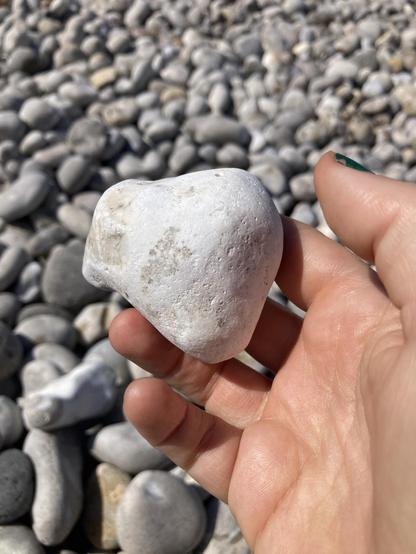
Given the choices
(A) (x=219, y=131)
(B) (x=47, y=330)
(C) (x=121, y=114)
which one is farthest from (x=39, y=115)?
(B) (x=47, y=330)

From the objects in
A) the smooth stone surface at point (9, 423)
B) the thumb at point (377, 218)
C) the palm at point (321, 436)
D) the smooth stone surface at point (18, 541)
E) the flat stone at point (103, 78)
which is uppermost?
the thumb at point (377, 218)

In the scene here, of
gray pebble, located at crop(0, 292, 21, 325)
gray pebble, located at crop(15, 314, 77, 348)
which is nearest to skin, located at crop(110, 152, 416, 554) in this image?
gray pebble, located at crop(15, 314, 77, 348)

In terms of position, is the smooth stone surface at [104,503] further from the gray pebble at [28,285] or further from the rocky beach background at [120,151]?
the gray pebble at [28,285]

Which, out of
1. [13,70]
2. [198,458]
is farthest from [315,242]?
[13,70]

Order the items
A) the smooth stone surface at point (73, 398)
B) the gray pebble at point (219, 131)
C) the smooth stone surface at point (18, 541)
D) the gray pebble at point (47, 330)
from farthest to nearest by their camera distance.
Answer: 1. the gray pebble at point (219, 131)
2. the gray pebble at point (47, 330)
3. the smooth stone surface at point (73, 398)
4. the smooth stone surface at point (18, 541)

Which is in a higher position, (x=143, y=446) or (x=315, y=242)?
(x=315, y=242)

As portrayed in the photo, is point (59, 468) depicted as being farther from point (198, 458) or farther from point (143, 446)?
point (198, 458)

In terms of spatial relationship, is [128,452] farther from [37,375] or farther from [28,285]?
[28,285]

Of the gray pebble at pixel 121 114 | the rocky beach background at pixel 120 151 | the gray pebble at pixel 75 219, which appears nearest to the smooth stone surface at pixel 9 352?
the rocky beach background at pixel 120 151
